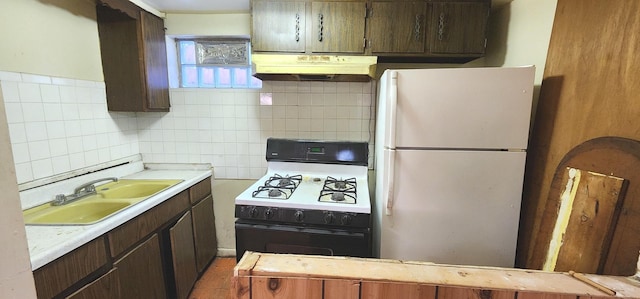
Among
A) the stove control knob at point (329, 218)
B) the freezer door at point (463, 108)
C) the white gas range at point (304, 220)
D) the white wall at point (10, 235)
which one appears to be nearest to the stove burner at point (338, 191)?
the white gas range at point (304, 220)

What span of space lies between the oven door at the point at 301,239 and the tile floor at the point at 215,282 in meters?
0.68

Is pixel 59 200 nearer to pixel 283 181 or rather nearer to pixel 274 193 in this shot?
pixel 274 193

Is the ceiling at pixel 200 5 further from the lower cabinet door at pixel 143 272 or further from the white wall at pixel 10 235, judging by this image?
the white wall at pixel 10 235

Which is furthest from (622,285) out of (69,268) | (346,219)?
(69,268)

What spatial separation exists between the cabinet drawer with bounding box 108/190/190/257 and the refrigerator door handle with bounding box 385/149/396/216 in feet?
4.60

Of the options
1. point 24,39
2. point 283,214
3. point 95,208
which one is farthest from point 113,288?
point 24,39

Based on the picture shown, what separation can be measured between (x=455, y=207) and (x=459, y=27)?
49.3 inches

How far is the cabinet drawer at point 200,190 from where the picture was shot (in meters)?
2.12

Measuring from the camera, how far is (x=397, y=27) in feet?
6.17

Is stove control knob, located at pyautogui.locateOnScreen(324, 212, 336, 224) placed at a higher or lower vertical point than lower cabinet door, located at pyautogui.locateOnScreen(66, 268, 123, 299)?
higher

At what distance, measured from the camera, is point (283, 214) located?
167 centimetres

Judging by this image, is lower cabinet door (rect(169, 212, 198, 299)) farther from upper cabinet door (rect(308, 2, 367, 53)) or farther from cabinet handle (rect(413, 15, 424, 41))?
cabinet handle (rect(413, 15, 424, 41))

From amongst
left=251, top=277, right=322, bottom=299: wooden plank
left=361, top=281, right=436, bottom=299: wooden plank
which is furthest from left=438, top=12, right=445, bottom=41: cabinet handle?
left=251, top=277, right=322, bottom=299: wooden plank

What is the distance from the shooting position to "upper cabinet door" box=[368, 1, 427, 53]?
186 cm
